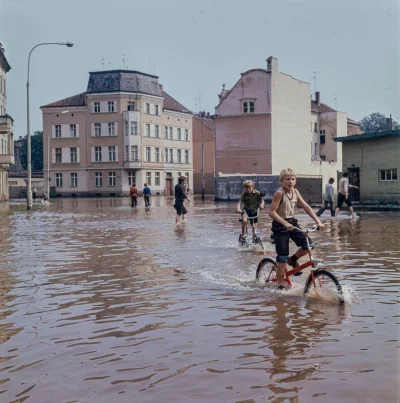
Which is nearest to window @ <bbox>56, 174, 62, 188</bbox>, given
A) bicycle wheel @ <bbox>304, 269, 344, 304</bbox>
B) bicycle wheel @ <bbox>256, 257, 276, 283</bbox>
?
bicycle wheel @ <bbox>256, 257, 276, 283</bbox>

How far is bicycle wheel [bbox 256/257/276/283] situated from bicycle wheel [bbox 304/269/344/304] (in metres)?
1.01

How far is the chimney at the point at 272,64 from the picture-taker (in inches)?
2384

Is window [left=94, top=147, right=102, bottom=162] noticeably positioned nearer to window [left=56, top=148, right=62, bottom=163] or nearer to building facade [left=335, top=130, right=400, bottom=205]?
window [left=56, top=148, right=62, bottom=163]

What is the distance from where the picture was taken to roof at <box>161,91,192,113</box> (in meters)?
86.6

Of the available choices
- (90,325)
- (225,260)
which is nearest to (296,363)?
(90,325)

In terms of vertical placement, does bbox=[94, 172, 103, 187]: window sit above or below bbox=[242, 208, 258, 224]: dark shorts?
above

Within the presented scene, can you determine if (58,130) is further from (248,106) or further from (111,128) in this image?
(248,106)

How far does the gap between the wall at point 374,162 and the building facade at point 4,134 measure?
3319 cm

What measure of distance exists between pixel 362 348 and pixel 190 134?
278 feet

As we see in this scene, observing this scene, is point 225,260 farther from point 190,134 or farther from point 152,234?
point 190,134

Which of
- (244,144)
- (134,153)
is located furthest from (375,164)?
(134,153)

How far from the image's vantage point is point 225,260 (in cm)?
1231

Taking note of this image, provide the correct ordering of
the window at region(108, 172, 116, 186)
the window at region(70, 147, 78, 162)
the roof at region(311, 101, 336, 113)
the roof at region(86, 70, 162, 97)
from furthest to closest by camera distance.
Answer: the window at region(70, 147, 78, 162)
the roof at region(311, 101, 336, 113)
the window at region(108, 172, 116, 186)
the roof at region(86, 70, 162, 97)

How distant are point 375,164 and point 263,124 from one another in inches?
1077
